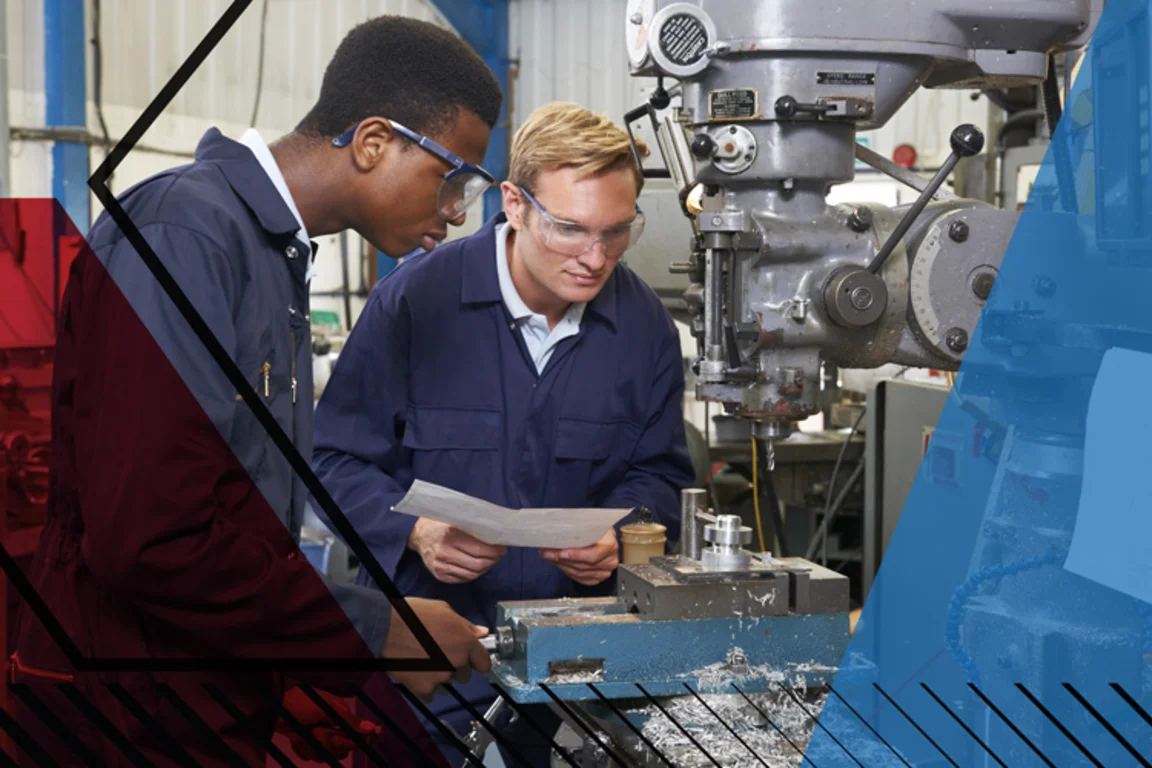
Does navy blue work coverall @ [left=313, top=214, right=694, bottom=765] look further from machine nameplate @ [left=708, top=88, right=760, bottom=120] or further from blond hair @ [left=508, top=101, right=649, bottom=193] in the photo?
machine nameplate @ [left=708, top=88, right=760, bottom=120]

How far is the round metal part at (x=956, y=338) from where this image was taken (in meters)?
1.26

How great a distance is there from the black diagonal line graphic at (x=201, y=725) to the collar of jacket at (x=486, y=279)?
71 cm

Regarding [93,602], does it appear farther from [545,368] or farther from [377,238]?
[545,368]

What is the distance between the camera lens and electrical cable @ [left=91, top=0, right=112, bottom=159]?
3.10 meters

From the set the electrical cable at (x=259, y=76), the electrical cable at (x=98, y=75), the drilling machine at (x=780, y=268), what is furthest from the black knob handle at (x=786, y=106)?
the electrical cable at (x=259, y=76)

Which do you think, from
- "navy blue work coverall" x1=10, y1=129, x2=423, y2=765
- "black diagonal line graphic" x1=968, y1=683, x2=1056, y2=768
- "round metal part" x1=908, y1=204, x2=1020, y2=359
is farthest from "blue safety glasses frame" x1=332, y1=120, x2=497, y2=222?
"black diagonal line graphic" x1=968, y1=683, x2=1056, y2=768

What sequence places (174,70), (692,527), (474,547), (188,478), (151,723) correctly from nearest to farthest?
(188,478) → (151,723) → (692,527) → (474,547) → (174,70)

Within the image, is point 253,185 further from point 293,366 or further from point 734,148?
point 734,148

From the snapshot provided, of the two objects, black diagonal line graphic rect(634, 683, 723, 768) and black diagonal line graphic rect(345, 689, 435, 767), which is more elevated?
black diagonal line graphic rect(634, 683, 723, 768)

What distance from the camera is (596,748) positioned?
1151mm

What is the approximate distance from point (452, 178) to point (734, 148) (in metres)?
0.30

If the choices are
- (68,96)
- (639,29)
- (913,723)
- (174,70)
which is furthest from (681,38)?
(174,70)

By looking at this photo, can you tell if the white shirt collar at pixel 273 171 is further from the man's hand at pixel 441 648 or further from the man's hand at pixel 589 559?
the man's hand at pixel 589 559

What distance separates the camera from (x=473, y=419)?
5.29 feet
